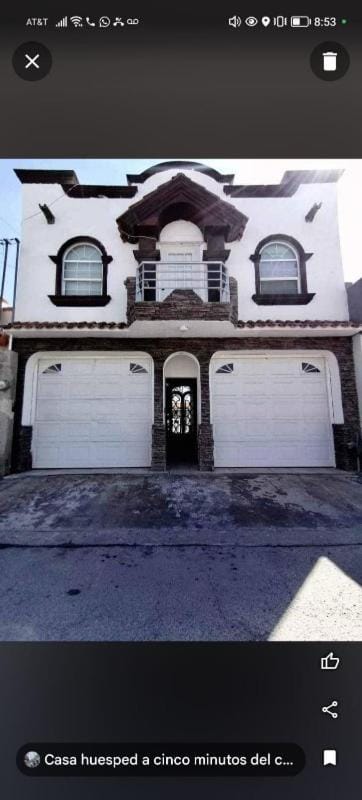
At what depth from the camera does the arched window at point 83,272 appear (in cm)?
796

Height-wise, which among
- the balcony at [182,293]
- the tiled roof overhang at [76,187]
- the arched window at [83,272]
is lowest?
the balcony at [182,293]

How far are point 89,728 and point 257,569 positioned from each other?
7.98 ft

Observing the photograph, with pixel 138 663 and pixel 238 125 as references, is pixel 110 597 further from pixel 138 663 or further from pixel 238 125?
pixel 238 125

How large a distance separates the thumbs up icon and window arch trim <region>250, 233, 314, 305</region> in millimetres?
7881

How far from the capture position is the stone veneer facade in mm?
7230

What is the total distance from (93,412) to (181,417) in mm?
2589

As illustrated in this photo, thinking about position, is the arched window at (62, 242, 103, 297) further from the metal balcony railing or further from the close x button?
the close x button

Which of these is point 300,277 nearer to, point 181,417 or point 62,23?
point 181,417

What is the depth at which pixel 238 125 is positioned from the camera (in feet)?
3.18

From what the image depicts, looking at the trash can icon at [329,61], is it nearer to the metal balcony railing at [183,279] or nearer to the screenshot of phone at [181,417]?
the screenshot of phone at [181,417]

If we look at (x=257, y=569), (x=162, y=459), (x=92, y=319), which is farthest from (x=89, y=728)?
(x=92, y=319)

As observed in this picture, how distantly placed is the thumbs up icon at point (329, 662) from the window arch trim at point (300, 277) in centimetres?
788

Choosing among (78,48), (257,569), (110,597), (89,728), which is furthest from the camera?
(257,569)

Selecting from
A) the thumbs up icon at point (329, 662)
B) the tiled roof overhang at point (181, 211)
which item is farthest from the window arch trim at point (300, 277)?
the thumbs up icon at point (329, 662)
